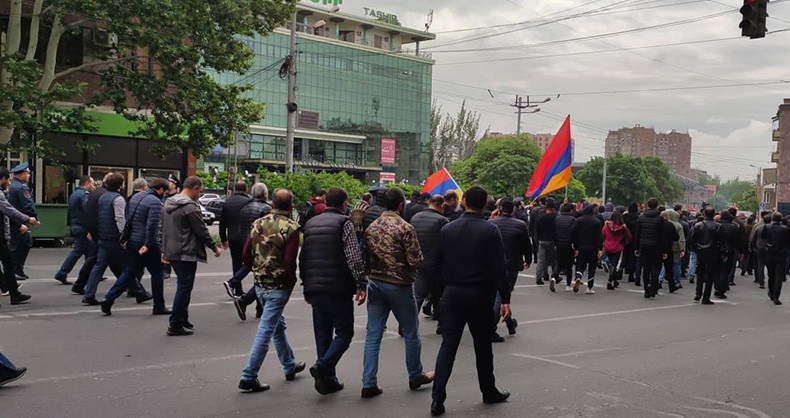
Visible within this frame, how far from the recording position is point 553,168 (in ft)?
63.3

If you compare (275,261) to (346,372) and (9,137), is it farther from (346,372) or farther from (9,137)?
(9,137)

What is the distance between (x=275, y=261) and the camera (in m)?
6.71

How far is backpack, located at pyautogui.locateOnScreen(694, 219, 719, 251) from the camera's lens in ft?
46.9

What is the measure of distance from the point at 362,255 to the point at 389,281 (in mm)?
451

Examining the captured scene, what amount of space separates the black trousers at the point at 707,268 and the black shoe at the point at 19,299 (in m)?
11.4

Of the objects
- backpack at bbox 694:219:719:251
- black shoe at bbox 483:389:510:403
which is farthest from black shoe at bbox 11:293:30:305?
backpack at bbox 694:219:719:251

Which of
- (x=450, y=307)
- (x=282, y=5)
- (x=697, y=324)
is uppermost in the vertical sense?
(x=282, y=5)

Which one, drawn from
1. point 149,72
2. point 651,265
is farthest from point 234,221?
point 149,72

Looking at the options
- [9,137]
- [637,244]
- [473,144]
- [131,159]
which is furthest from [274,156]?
[637,244]

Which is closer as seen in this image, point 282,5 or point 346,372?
point 346,372

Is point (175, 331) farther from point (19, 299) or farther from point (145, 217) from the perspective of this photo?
point (19, 299)

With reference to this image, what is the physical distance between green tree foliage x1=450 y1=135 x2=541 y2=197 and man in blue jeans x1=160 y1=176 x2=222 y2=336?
6325 centimetres

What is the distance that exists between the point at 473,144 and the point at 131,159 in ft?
290

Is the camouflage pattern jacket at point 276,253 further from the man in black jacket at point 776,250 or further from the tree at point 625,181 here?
the tree at point 625,181
